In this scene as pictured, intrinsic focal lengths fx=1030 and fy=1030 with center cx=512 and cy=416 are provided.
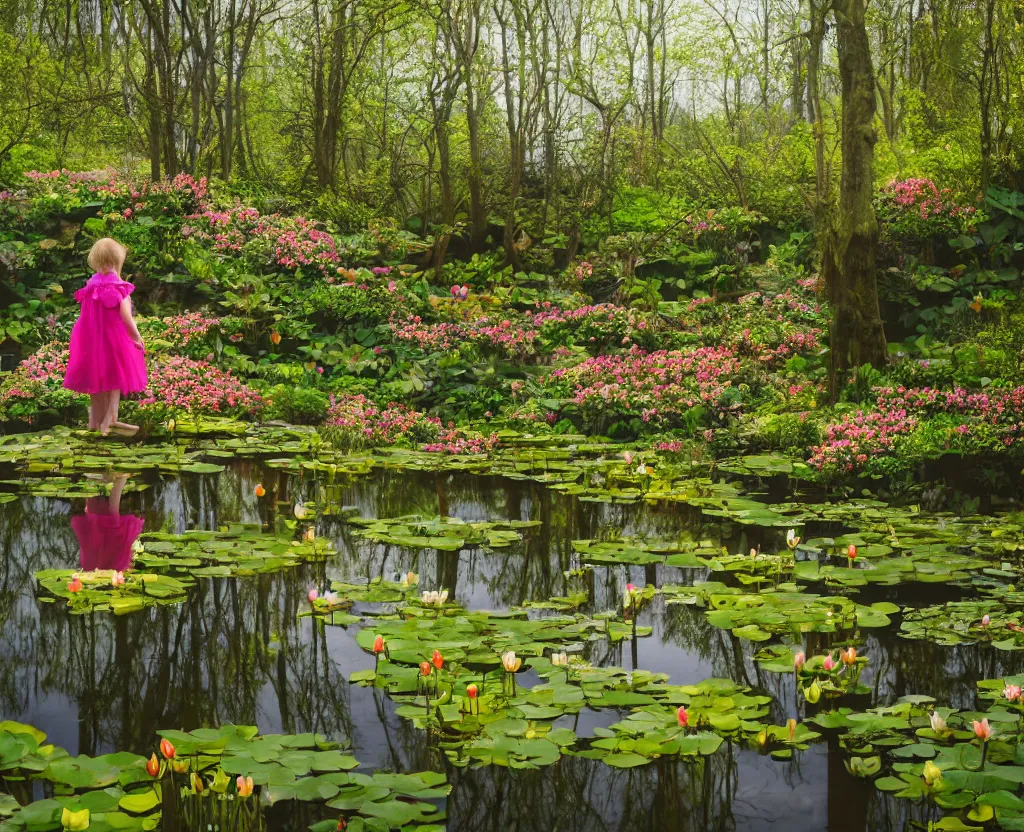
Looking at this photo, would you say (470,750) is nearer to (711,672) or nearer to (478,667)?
(478,667)

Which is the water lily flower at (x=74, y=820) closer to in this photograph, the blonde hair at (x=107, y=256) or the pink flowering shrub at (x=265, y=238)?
the blonde hair at (x=107, y=256)

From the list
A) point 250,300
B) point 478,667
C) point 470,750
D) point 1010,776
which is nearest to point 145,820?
point 470,750

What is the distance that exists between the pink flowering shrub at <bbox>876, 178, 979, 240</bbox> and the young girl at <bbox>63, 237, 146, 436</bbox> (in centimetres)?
941

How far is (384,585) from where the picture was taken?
5.25 m

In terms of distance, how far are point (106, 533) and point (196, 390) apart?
15.9 feet

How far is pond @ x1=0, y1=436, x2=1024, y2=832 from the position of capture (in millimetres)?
3082

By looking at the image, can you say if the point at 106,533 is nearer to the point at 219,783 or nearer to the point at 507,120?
the point at 219,783

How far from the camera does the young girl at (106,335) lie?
8.72 meters

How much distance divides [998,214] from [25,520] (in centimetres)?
1156

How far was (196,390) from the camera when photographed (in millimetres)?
10906

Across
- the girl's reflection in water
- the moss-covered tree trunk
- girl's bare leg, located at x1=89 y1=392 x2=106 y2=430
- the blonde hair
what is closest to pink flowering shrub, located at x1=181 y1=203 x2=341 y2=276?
girl's bare leg, located at x1=89 y1=392 x2=106 y2=430

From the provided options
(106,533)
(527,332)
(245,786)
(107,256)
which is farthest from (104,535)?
(527,332)

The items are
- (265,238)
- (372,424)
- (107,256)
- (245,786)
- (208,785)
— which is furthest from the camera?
(265,238)

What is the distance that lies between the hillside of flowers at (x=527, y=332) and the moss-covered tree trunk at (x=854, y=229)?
0.45 m
